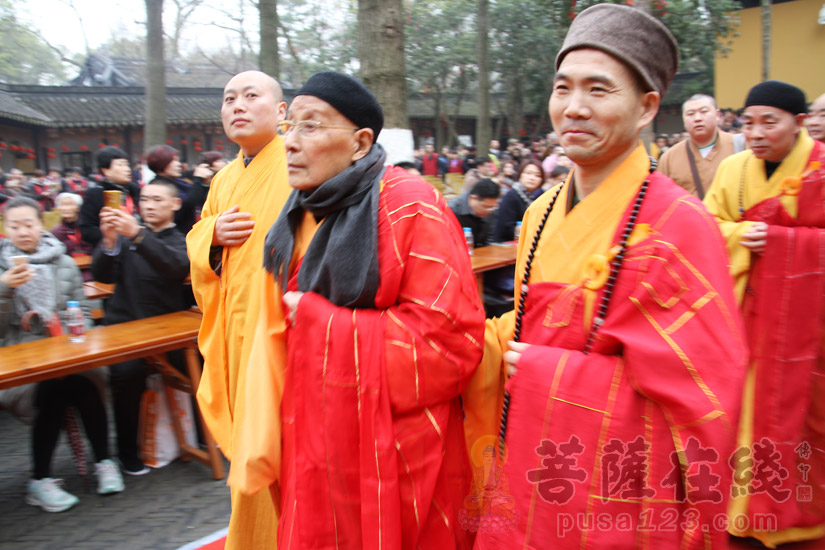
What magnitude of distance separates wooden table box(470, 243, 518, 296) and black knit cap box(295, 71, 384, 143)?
2.90m

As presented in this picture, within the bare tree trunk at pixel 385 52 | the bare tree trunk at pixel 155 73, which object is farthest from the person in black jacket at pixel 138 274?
the bare tree trunk at pixel 155 73

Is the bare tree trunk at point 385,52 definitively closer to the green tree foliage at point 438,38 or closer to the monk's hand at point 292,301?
the monk's hand at point 292,301

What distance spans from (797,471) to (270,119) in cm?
297

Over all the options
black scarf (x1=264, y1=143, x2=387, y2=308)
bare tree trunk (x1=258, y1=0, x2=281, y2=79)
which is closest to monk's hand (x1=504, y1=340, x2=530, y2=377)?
black scarf (x1=264, y1=143, x2=387, y2=308)

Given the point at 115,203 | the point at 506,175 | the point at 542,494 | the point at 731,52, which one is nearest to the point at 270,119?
the point at 115,203

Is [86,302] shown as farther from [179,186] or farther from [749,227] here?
[749,227]

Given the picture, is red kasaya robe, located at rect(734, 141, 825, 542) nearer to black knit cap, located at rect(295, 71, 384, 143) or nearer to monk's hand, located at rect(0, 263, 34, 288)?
black knit cap, located at rect(295, 71, 384, 143)

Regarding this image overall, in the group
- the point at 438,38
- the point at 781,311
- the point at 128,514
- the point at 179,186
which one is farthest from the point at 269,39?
the point at 438,38

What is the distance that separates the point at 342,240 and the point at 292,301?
25 centimetres

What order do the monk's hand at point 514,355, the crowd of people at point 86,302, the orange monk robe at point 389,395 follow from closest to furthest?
the monk's hand at point 514,355 < the orange monk robe at point 389,395 < the crowd of people at point 86,302

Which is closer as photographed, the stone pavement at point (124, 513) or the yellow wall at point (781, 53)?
the stone pavement at point (124, 513)

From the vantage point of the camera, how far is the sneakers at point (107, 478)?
12.2 feet

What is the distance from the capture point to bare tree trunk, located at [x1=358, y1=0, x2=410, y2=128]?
554 centimetres

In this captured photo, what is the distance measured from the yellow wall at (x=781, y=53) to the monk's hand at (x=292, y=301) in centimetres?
2145
